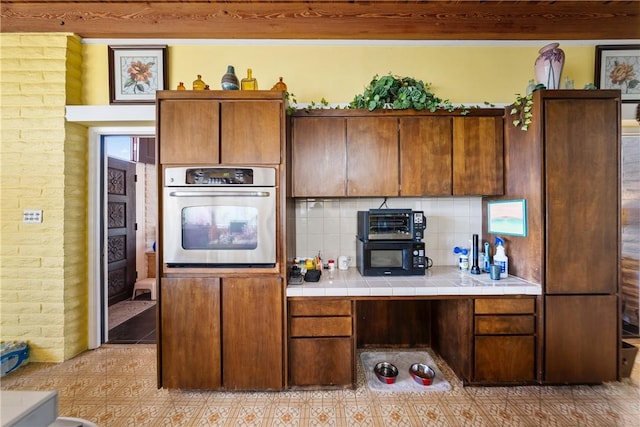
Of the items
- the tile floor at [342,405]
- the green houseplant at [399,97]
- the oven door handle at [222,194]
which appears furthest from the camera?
the green houseplant at [399,97]

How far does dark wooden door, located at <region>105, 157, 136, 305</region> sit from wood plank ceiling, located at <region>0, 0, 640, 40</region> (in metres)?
1.70

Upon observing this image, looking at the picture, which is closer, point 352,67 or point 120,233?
point 352,67

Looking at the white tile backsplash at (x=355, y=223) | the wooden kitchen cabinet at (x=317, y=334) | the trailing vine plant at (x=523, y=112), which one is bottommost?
the wooden kitchen cabinet at (x=317, y=334)

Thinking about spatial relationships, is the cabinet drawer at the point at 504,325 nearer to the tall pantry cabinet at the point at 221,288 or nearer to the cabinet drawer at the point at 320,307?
the cabinet drawer at the point at 320,307

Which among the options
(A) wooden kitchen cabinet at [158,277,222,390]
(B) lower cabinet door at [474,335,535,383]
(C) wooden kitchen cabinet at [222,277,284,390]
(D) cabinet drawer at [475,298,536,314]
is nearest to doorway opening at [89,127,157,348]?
(A) wooden kitchen cabinet at [158,277,222,390]

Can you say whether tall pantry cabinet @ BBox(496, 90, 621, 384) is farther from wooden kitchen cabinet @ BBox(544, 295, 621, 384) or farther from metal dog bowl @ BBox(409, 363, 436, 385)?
metal dog bowl @ BBox(409, 363, 436, 385)

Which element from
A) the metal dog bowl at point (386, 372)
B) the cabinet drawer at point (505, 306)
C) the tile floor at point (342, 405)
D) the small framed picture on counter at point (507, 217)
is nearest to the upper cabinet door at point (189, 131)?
the tile floor at point (342, 405)

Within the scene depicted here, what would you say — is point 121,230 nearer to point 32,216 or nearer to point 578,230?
point 32,216

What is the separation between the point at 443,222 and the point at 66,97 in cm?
369

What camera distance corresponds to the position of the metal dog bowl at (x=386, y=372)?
2133 millimetres

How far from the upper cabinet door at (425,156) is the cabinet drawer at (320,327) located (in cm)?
115

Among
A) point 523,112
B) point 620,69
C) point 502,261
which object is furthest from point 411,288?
point 620,69

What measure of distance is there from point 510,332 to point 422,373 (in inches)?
28.9

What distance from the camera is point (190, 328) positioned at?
202 cm
